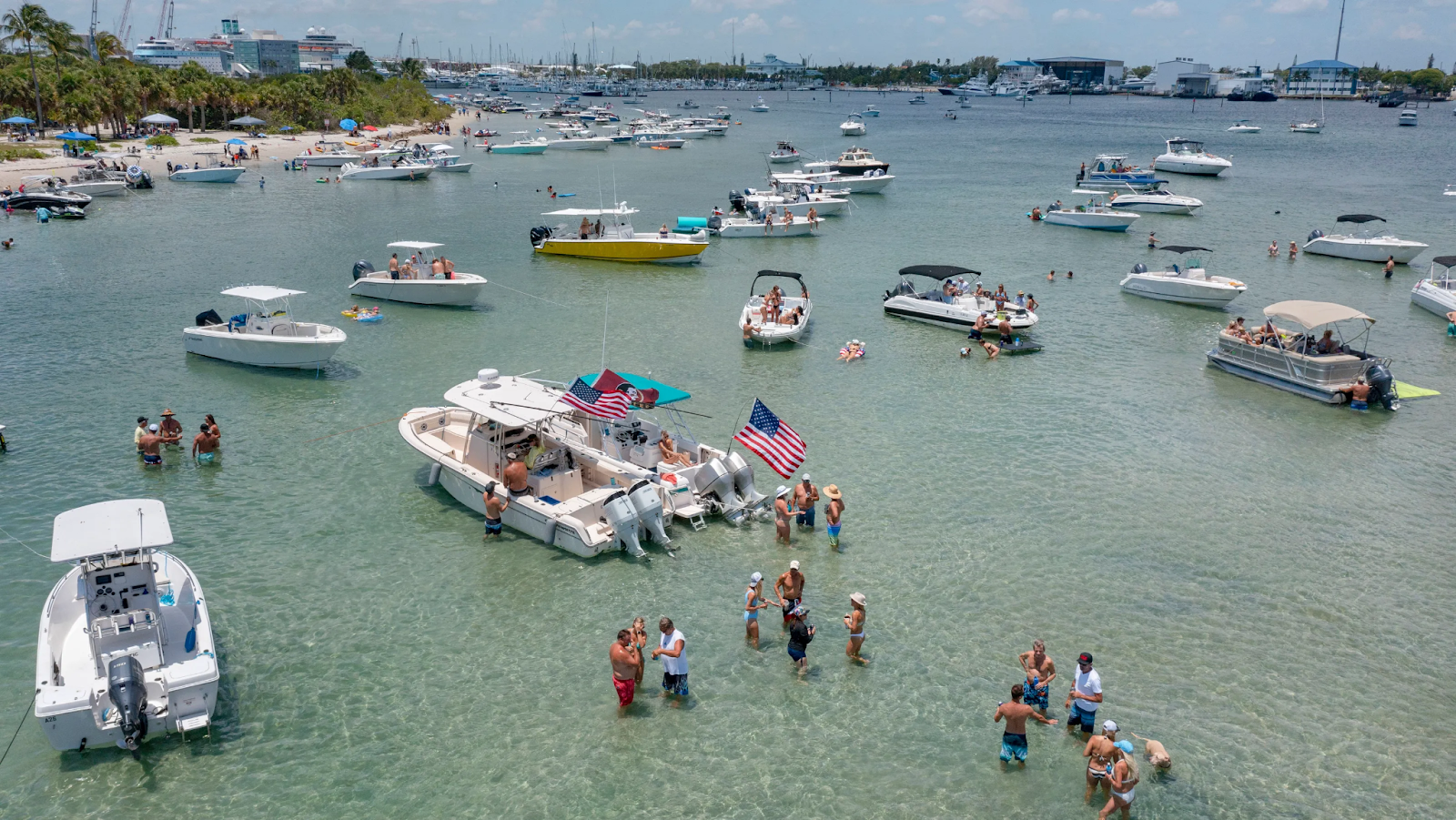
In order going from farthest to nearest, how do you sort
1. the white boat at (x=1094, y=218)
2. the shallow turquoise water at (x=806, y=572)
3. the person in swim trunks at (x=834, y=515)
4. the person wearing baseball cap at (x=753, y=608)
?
1. the white boat at (x=1094, y=218)
2. the person in swim trunks at (x=834, y=515)
3. the person wearing baseball cap at (x=753, y=608)
4. the shallow turquoise water at (x=806, y=572)

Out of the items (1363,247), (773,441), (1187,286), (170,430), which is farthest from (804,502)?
(1363,247)

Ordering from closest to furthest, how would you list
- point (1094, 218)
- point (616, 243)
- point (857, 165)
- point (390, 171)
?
1. point (616, 243)
2. point (1094, 218)
3. point (857, 165)
4. point (390, 171)

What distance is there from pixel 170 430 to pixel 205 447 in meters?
1.35

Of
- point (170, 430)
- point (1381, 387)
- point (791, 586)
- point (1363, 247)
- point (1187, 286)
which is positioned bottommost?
point (791, 586)

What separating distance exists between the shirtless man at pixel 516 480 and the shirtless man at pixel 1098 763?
12.5 metres

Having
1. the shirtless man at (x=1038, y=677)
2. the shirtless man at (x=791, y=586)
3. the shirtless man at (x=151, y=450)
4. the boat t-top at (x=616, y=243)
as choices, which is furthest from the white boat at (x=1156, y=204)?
the shirtless man at (x=151, y=450)

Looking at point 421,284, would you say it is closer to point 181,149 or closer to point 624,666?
point 624,666

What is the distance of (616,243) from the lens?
5019 cm

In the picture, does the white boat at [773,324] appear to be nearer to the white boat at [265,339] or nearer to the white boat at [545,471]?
the white boat at [545,471]

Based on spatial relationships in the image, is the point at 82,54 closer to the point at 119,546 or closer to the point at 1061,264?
the point at 1061,264

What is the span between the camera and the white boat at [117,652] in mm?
13391

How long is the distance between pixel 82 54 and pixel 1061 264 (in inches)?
4731

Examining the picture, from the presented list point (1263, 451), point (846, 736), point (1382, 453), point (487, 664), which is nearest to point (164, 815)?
point (487, 664)

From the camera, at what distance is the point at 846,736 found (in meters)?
14.6
